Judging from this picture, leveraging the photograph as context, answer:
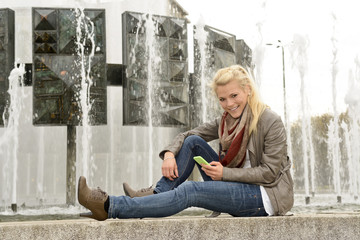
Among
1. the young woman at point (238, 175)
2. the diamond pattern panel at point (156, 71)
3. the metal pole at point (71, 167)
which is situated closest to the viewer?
the young woman at point (238, 175)

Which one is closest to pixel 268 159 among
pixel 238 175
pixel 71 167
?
pixel 238 175

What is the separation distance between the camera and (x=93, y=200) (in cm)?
266

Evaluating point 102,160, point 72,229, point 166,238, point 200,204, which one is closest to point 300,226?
point 200,204

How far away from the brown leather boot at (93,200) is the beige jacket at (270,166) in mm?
761

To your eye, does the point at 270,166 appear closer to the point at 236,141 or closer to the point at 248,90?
the point at 236,141

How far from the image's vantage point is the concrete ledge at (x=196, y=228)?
99.2 inches

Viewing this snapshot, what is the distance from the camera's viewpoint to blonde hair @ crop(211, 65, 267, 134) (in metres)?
2.95

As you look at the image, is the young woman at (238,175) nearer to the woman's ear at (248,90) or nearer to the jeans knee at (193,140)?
the woman's ear at (248,90)

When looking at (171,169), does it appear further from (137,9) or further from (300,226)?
(137,9)

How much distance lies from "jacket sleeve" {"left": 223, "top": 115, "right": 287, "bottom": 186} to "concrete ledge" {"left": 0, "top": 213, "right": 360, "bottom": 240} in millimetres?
259

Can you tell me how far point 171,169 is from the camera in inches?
121

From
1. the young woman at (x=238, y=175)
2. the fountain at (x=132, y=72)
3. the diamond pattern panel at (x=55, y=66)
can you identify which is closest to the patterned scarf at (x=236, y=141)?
the young woman at (x=238, y=175)

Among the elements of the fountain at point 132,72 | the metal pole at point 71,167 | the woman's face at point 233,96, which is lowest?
the metal pole at point 71,167

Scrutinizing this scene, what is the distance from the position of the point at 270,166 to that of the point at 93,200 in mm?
1074
